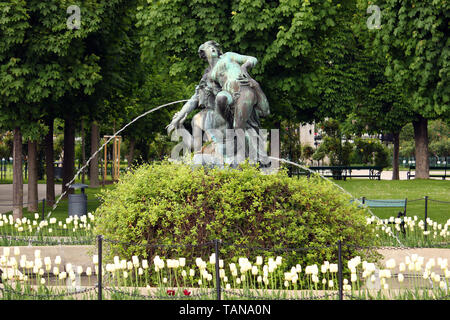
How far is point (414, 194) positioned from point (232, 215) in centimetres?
1799

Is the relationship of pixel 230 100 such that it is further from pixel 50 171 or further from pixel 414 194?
pixel 414 194

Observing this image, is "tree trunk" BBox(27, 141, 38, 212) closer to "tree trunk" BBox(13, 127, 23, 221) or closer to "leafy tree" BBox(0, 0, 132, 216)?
"tree trunk" BBox(13, 127, 23, 221)

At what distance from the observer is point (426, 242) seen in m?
11.3

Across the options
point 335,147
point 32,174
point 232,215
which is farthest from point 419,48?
point 335,147

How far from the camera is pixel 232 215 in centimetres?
813

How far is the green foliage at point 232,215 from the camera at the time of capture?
811 centimetres

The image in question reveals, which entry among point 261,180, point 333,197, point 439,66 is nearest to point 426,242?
point 333,197

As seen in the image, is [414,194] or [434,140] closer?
[414,194]

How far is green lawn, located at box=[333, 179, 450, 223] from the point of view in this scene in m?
17.4

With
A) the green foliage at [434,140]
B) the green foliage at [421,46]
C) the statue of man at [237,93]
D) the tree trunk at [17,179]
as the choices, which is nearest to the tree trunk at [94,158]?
the tree trunk at [17,179]

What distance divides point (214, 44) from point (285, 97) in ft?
Answer: 39.8

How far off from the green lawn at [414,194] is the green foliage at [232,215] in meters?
7.87

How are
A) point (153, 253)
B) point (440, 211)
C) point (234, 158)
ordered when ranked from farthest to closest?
1. point (440, 211)
2. point (234, 158)
3. point (153, 253)
